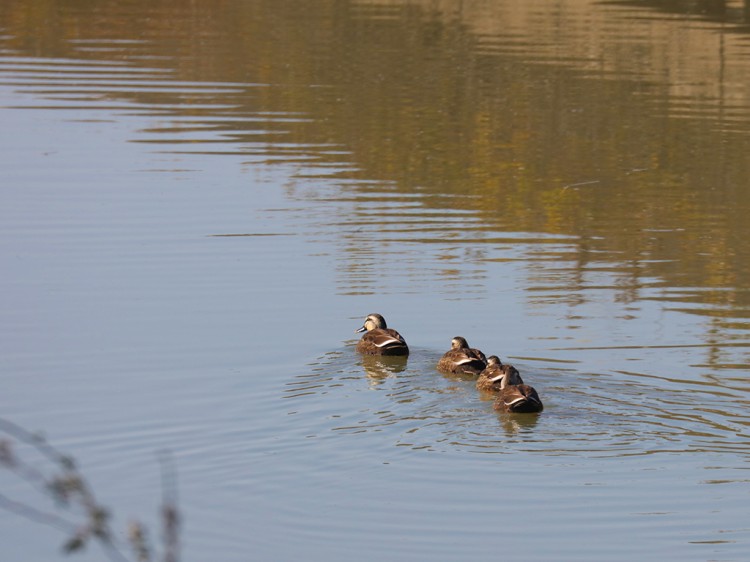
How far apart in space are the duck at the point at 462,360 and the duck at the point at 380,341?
1.26ft

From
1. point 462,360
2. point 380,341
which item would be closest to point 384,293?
point 380,341

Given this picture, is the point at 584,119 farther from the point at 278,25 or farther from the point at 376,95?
the point at 278,25

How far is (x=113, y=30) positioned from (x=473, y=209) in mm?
18067

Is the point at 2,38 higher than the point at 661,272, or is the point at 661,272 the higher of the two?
the point at 2,38

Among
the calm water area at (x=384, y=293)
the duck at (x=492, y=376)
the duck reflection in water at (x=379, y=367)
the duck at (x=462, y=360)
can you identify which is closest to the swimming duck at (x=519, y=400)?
the calm water area at (x=384, y=293)

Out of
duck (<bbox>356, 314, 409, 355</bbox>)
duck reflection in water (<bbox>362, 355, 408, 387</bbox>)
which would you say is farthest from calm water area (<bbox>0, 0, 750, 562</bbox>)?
duck (<bbox>356, 314, 409, 355</bbox>)

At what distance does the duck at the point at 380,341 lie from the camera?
40.9ft

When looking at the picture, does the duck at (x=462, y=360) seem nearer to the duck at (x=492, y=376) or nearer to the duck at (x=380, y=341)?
the duck at (x=492, y=376)

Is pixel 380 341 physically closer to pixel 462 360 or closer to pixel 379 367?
Answer: pixel 379 367

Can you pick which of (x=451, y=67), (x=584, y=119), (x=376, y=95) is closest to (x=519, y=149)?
(x=584, y=119)

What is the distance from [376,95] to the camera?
27.0m

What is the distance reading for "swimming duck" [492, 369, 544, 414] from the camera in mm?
10922

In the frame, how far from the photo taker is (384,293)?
15.0 m

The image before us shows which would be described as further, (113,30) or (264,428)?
(113,30)
